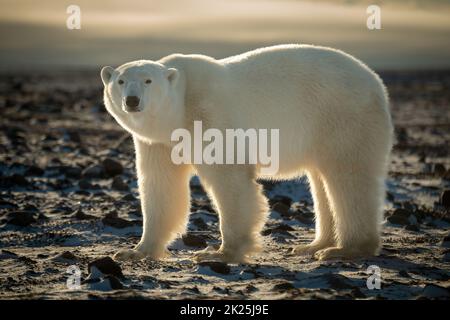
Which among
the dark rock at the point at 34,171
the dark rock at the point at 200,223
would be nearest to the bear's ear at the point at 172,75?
the dark rock at the point at 200,223

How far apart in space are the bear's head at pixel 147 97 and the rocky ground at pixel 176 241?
117 centimetres

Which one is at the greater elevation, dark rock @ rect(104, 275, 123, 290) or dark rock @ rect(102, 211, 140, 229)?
dark rock @ rect(104, 275, 123, 290)

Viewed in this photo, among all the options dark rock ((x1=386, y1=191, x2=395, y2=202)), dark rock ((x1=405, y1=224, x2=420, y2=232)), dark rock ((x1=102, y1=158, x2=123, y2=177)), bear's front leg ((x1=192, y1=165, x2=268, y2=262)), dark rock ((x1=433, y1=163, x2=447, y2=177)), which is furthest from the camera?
dark rock ((x1=433, y1=163, x2=447, y2=177))

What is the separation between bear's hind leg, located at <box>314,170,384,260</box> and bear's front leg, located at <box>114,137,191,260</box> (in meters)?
1.33

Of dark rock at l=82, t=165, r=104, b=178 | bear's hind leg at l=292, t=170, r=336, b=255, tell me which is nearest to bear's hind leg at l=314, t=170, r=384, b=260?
bear's hind leg at l=292, t=170, r=336, b=255

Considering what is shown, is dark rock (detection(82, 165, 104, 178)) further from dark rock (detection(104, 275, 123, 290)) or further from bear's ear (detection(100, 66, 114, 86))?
dark rock (detection(104, 275, 123, 290))

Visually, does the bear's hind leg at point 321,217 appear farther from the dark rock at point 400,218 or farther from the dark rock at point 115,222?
the dark rock at point 115,222

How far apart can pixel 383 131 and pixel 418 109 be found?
915 inches

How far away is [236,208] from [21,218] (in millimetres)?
2720

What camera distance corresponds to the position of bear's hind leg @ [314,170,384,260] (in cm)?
615

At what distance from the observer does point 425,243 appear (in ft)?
22.4

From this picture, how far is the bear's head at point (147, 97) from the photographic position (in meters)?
5.50

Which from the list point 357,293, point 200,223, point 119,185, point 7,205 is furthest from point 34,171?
point 357,293
